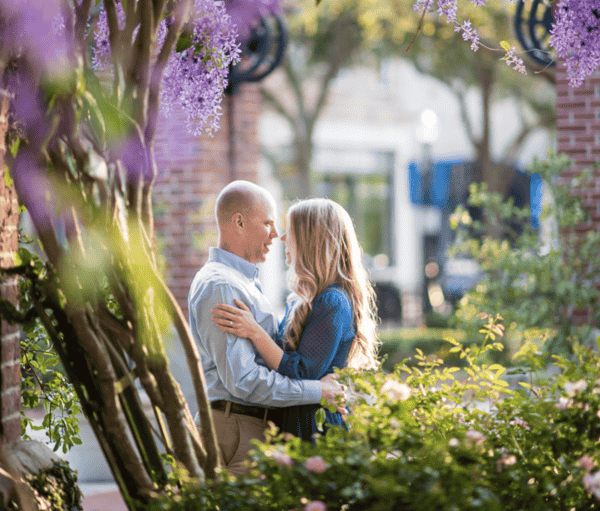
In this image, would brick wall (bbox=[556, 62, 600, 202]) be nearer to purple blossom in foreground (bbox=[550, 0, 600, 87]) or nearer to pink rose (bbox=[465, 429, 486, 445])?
purple blossom in foreground (bbox=[550, 0, 600, 87])

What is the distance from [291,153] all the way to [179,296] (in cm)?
1228

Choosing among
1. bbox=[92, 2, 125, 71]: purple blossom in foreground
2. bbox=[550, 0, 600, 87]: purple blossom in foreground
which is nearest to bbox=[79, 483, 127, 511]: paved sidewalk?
bbox=[92, 2, 125, 71]: purple blossom in foreground

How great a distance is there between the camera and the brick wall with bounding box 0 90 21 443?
201 centimetres

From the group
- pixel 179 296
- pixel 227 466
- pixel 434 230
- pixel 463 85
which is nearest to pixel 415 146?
pixel 434 230

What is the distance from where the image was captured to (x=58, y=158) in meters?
1.83

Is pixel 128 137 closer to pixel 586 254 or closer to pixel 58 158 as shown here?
pixel 58 158

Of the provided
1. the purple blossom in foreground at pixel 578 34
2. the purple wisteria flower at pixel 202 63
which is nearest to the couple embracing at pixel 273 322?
the purple wisteria flower at pixel 202 63

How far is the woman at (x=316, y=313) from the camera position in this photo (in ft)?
8.09

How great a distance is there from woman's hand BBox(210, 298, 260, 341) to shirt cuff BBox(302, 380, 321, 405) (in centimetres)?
25

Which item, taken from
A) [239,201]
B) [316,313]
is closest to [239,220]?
[239,201]

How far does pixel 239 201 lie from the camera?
2.68 meters

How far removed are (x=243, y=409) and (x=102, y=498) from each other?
1993 millimetres

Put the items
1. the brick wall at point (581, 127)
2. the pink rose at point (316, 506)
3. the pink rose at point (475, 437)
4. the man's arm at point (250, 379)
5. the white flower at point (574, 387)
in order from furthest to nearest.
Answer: the brick wall at point (581, 127), the man's arm at point (250, 379), the white flower at point (574, 387), the pink rose at point (475, 437), the pink rose at point (316, 506)

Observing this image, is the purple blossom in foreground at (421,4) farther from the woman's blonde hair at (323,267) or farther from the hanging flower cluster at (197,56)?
the woman's blonde hair at (323,267)
